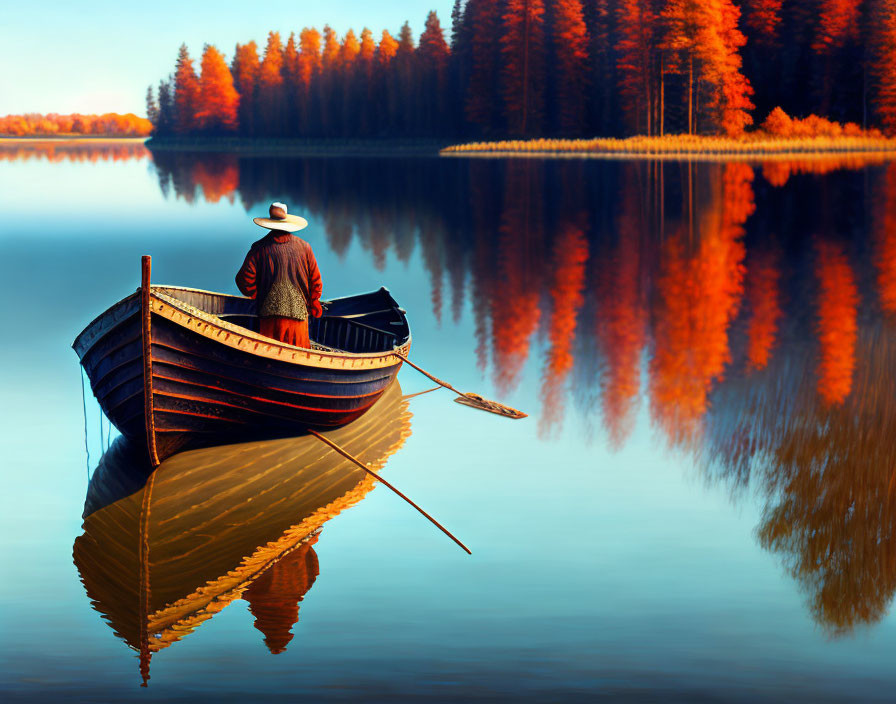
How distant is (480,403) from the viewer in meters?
13.7

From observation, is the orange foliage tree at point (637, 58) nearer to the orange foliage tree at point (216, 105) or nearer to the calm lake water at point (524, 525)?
the orange foliage tree at point (216, 105)

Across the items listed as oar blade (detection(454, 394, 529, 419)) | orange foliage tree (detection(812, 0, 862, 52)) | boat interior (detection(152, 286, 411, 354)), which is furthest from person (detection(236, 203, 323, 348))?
orange foliage tree (detection(812, 0, 862, 52))

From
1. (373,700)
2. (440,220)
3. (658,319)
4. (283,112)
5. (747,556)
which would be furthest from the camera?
(283,112)

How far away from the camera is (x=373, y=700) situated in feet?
21.0

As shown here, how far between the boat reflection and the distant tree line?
70.7 meters

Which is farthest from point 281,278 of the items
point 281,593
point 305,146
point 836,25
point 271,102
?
point 271,102

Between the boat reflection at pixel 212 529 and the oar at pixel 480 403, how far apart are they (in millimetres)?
1268

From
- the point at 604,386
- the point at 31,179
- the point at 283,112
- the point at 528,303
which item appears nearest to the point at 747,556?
the point at 604,386

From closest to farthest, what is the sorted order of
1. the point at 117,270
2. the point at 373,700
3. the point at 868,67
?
the point at 373,700
the point at 117,270
the point at 868,67

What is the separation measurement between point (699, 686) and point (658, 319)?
13.7 metres

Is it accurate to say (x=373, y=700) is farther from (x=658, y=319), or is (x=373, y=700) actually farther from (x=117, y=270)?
(x=117, y=270)

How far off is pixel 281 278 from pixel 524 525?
12.8 ft

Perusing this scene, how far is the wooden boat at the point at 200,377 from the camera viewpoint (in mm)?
10141

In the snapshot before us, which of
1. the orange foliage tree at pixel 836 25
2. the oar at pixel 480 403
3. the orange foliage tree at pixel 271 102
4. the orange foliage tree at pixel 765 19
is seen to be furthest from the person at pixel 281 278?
the orange foliage tree at pixel 271 102
